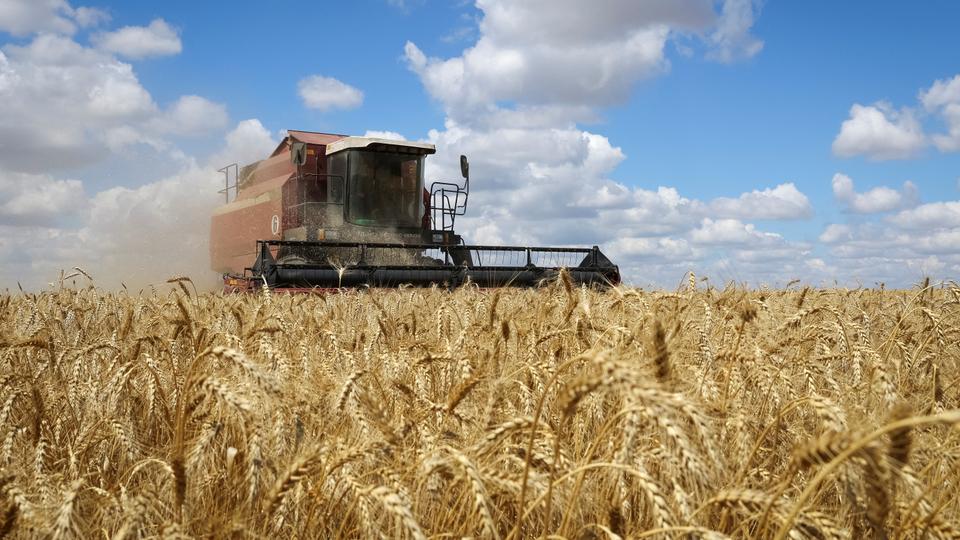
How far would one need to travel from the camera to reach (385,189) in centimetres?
1355

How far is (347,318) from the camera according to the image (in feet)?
16.0

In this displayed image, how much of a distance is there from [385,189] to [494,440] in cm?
1220

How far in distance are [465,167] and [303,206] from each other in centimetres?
304

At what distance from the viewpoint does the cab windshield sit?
13.2 m

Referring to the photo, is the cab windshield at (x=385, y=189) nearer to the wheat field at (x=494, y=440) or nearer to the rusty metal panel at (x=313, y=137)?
the rusty metal panel at (x=313, y=137)

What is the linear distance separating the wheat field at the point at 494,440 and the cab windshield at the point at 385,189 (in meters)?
9.55

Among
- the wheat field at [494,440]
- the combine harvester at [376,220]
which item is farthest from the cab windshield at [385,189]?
Result: the wheat field at [494,440]

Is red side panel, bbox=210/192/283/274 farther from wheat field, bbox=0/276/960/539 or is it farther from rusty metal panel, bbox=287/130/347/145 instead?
wheat field, bbox=0/276/960/539

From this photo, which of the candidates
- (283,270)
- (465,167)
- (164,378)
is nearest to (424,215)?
(465,167)

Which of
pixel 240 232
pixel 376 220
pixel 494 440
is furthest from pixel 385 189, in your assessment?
pixel 494 440

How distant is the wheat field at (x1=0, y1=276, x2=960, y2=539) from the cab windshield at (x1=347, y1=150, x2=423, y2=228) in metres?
9.55

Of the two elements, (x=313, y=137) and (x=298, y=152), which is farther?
(x=313, y=137)

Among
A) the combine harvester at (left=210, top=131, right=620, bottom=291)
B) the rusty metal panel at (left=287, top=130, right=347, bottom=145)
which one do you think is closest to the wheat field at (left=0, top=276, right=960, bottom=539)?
the combine harvester at (left=210, top=131, right=620, bottom=291)

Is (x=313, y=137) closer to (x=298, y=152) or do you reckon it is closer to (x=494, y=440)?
(x=298, y=152)
